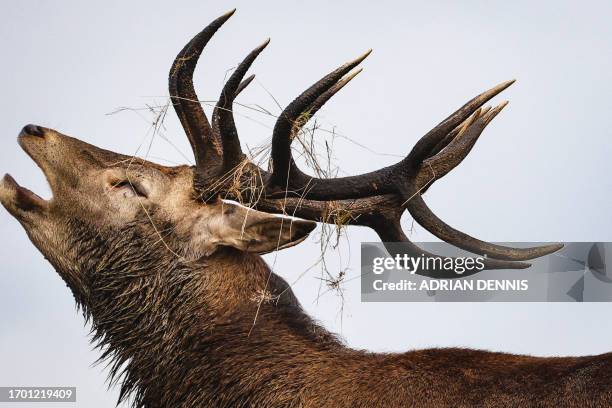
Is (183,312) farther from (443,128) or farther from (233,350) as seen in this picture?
(443,128)

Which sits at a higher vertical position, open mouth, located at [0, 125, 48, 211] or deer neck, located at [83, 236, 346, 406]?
open mouth, located at [0, 125, 48, 211]

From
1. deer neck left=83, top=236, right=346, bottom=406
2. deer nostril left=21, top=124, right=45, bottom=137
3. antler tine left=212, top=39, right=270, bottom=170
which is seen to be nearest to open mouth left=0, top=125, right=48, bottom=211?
deer nostril left=21, top=124, right=45, bottom=137

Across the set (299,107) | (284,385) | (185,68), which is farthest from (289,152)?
(284,385)

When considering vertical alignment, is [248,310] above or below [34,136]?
below

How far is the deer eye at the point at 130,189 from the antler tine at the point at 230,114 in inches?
23.6

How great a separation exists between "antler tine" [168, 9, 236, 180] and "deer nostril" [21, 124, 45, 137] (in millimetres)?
944

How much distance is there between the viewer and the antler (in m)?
7.10

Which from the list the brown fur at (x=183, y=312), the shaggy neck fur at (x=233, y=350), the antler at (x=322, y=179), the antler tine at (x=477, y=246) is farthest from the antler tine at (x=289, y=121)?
the antler tine at (x=477, y=246)

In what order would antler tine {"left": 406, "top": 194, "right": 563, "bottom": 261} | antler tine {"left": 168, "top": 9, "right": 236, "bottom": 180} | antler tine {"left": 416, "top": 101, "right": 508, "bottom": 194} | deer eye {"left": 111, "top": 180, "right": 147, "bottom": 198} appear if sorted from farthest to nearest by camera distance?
1. antler tine {"left": 168, "top": 9, "right": 236, "bottom": 180}
2. deer eye {"left": 111, "top": 180, "right": 147, "bottom": 198}
3. antler tine {"left": 416, "top": 101, "right": 508, "bottom": 194}
4. antler tine {"left": 406, "top": 194, "right": 563, "bottom": 261}

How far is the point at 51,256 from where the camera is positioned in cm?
738

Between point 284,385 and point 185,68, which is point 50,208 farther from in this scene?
point 284,385

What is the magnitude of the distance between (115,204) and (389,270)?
7.61 feet

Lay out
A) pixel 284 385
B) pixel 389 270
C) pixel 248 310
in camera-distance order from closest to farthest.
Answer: pixel 284 385 → pixel 248 310 → pixel 389 270

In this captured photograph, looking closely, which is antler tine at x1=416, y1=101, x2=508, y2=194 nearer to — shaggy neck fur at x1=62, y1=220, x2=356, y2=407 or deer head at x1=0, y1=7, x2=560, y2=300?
deer head at x1=0, y1=7, x2=560, y2=300
